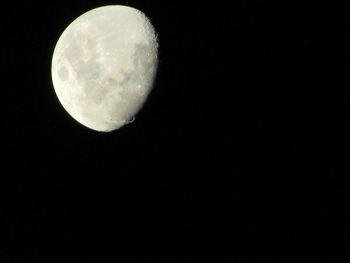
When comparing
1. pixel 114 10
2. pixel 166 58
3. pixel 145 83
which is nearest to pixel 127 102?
pixel 145 83

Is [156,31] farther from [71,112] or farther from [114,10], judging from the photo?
[71,112]

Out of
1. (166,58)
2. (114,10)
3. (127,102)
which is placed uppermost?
(114,10)

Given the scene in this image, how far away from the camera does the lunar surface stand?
366cm

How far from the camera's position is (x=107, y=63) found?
364cm

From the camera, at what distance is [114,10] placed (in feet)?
12.8

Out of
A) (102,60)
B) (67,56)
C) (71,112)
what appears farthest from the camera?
(71,112)

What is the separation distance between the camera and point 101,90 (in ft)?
12.3

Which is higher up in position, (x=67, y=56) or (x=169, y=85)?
(x=67, y=56)

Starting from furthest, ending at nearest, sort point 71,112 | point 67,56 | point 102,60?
point 71,112
point 67,56
point 102,60

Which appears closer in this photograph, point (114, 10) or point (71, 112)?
point (114, 10)

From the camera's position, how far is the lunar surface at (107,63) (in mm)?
3660

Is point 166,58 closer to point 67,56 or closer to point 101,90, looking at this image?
point 101,90

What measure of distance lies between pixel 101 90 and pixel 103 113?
289 mm

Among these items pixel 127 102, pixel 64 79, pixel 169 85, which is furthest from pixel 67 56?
pixel 169 85
